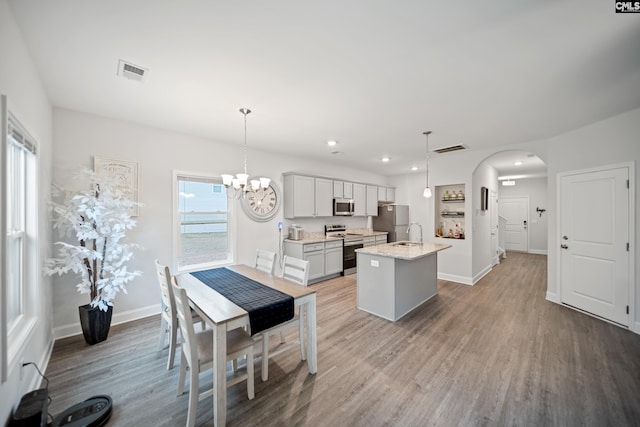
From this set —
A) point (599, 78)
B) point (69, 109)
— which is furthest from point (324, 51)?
point (69, 109)

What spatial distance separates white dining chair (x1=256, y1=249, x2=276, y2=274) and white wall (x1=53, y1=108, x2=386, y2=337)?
4.21ft

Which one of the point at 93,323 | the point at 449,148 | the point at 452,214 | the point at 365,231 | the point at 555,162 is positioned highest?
the point at 449,148

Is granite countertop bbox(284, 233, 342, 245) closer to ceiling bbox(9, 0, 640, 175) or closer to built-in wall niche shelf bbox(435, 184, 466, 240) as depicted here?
ceiling bbox(9, 0, 640, 175)

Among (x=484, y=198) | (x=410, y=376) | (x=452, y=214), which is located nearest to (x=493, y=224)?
(x=484, y=198)

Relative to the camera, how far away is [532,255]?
26.5ft

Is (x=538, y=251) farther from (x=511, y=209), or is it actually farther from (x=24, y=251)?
(x=24, y=251)

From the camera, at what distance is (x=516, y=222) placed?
8883 millimetres

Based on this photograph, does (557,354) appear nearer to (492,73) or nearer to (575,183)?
(575,183)

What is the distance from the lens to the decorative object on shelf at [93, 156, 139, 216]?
3.01 m

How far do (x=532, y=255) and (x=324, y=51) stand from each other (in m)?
9.74

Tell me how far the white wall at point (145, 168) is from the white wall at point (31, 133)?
0.64 feet

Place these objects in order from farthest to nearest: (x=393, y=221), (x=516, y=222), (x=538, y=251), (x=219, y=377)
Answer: (x=516, y=222)
(x=538, y=251)
(x=393, y=221)
(x=219, y=377)

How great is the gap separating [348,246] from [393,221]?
1741mm
